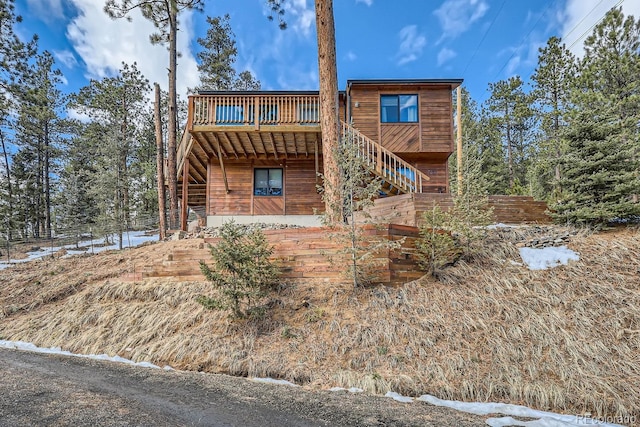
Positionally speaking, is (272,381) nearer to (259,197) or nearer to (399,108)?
(259,197)

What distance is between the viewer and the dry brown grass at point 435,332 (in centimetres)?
367

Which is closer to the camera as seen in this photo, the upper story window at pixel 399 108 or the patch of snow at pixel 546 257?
the patch of snow at pixel 546 257

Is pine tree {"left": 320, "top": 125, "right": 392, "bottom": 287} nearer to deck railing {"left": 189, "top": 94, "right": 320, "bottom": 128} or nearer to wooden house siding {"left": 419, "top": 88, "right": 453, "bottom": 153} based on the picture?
deck railing {"left": 189, "top": 94, "right": 320, "bottom": 128}

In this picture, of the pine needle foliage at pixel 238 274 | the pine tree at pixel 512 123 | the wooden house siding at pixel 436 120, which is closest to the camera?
the pine needle foliage at pixel 238 274

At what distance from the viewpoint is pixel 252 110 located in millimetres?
9711

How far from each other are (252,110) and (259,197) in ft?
11.7

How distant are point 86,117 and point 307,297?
25242 millimetres

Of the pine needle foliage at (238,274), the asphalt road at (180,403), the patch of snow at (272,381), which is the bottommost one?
the patch of snow at (272,381)

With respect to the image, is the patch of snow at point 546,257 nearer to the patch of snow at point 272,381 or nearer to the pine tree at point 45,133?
the patch of snow at point 272,381

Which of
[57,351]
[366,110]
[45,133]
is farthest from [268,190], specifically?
→ [45,133]

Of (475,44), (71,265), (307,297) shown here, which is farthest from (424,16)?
(71,265)

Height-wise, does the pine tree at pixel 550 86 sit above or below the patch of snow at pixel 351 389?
above

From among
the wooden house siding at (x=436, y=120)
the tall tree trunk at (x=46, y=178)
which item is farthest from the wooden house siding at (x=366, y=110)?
the tall tree trunk at (x=46, y=178)

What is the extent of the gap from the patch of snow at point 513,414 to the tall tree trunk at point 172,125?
1118cm
